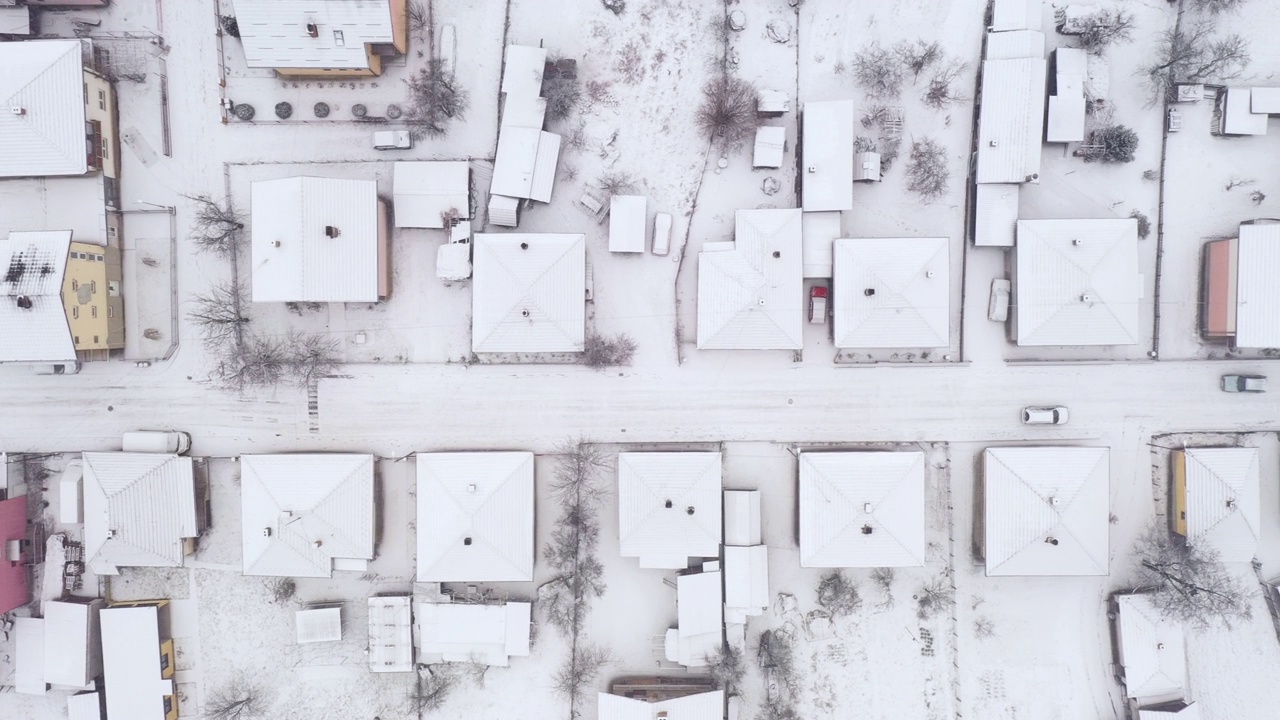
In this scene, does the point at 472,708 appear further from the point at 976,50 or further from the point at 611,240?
the point at 976,50

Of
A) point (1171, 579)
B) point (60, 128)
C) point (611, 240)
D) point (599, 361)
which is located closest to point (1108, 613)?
point (1171, 579)

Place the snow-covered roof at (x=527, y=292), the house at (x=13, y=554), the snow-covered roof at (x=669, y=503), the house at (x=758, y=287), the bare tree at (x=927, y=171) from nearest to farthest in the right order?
the snow-covered roof at (x=527, y=292)
the house at (x=758, y=287)
the snow-covered roof at (x=669, y=503)
the house at (x=13, y=554)
the bare tree at (x=927, y=171)

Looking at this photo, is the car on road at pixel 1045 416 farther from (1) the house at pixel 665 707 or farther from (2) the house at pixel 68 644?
(2) the house at pixel 68 644

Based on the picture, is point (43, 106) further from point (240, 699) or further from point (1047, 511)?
point (1047, 511)

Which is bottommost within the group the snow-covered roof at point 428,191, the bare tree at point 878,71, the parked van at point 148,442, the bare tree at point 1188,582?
the bare tree at point 1188,582

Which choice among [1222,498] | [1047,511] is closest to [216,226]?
[1047,511]

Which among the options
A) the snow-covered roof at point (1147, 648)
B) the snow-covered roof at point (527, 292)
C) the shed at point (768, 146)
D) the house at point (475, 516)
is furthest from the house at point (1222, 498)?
the house at point (475, 516)
